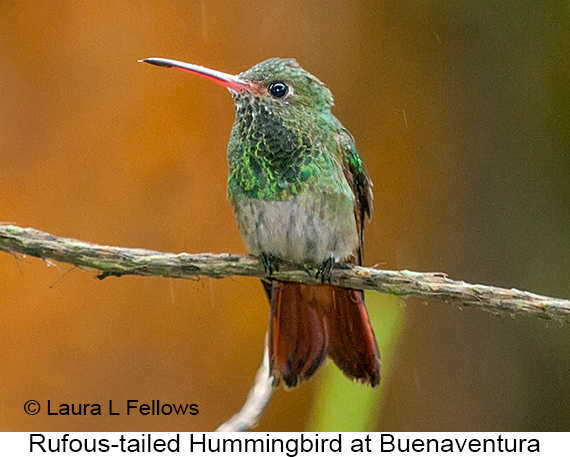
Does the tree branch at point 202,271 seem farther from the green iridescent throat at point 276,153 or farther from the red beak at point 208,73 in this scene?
the red beak at point 208,73

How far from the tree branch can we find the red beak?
1.43 feet

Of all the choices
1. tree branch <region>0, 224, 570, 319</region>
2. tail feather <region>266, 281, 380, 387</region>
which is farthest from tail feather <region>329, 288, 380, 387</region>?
tree branch <region>0, 224, 570, 319</region>

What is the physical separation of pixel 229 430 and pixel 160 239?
556 millimetres

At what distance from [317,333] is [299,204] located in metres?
0.36

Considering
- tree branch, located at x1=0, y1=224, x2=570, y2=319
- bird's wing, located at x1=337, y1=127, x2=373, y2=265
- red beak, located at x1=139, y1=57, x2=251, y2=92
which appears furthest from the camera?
bird's wing, located at x1=337, y1=127, x2=373, y2=265

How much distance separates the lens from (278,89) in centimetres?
156

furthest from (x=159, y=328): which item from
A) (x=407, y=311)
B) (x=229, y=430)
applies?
(x=407, y=311)

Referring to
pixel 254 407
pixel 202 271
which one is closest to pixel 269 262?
pixel 202 271

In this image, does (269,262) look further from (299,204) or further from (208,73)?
(208,73)

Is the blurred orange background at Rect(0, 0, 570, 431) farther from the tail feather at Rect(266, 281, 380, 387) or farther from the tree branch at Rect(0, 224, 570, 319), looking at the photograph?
the tree branch at Rect(0, 224, 570, 319)

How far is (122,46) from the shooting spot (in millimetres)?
1737

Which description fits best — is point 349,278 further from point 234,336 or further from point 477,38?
point 477,38

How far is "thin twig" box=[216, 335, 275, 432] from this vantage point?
1.65 metres

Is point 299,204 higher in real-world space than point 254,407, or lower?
higher
